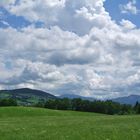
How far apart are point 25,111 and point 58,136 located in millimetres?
94863

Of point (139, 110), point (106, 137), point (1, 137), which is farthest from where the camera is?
point (139, 110)

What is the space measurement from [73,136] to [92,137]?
121 centimetres

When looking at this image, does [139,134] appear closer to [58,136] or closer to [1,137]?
[58,136]

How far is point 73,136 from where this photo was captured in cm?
2445

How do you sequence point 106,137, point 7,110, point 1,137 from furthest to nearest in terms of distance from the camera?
point 7,110 → point 1,137 → point 106,137

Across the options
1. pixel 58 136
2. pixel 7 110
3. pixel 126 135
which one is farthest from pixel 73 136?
pixel 7 110

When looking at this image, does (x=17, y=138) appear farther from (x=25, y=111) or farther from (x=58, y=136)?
(x=25, y=111)

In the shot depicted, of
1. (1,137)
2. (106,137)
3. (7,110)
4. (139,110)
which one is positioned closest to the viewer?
(106,137)

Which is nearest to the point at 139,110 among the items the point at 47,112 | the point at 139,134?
the point at 47,112

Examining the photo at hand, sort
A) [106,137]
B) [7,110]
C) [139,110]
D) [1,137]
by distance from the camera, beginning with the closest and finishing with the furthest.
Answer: [106,137], [1,137], [7,110], [139,110]

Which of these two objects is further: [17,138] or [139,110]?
[139,110]

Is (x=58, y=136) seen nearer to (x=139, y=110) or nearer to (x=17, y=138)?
(x=17, y=138)

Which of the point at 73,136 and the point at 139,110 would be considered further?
the point at 139,110

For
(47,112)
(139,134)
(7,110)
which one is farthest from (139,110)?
(139,134)
